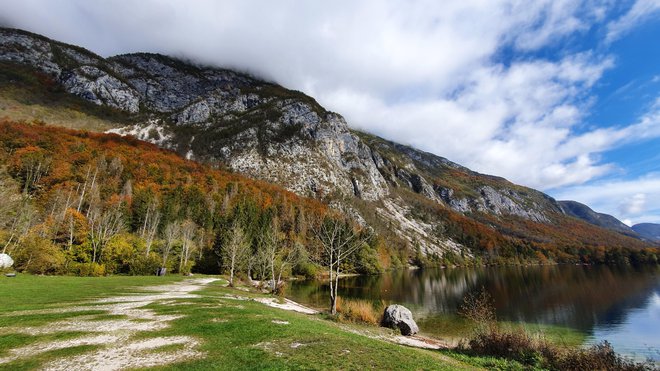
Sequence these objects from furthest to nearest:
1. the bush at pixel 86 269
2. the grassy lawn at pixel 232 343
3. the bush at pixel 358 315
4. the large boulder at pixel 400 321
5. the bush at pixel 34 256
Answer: the bush at pixel 86 269
the bush at pixel 34 256
the bush at pixel 358 315
the large boulder at pixel 400 321
the grassy lawn at pixel 232 343

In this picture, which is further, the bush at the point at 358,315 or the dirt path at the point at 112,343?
the bush at the point at 358,315

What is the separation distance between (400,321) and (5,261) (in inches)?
1860

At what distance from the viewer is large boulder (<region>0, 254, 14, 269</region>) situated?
121 ft

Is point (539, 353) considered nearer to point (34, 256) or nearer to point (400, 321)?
point (400, 321)

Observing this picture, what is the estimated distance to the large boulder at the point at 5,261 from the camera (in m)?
36.7

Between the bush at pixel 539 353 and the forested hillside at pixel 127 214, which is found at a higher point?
the forested hillside at pixel 127 214

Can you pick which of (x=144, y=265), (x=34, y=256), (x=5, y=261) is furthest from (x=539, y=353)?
(x=144, y=265)

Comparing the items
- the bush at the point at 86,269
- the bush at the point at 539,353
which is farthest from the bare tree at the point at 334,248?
the bush at the point at 86,269

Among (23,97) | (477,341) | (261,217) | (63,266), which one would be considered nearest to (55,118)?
(23,97)

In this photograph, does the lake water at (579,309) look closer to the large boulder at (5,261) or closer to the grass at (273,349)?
the grass at (273,349)

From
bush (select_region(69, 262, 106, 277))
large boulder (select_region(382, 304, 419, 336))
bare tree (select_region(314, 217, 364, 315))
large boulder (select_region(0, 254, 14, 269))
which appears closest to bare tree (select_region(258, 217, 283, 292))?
bare tree (select_region(314, 217, 364, 315))

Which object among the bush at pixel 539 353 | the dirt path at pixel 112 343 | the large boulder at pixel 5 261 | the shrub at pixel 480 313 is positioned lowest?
the bush at pixel 539 353

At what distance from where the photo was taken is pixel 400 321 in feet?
102

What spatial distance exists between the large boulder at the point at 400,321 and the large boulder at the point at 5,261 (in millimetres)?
45411
